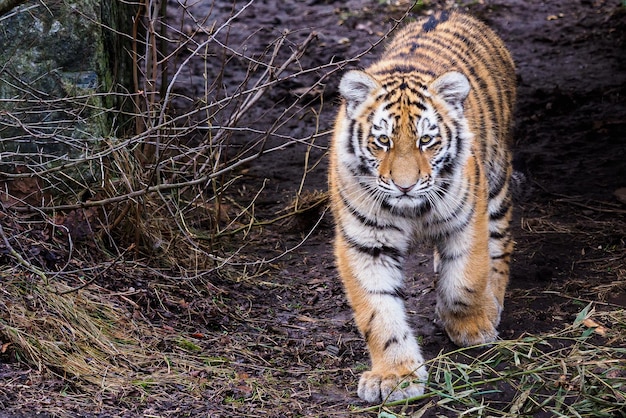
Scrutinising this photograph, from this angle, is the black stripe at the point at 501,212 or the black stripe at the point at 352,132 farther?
the black stripe at the point at 501,212

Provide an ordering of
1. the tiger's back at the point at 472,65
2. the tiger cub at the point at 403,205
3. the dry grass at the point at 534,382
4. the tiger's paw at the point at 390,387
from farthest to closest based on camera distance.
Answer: the tiger's back at the point at 472,65, the tiger cub at the point at 403,205, the tiger's paw at the point at 390,387, the dry grass at the point at 534,382

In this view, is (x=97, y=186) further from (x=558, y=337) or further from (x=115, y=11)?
(x=558, y=337)

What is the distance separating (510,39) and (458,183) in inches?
216

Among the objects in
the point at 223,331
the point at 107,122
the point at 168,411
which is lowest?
the point at 223,331

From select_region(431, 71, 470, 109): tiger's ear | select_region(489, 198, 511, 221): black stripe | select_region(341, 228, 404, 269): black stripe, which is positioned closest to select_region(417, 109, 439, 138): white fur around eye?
select_region(431, 71, 470, 109): tiger's ear

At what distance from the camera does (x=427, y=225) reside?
4262 mm

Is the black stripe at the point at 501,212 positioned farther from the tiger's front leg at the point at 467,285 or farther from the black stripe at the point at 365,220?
the black stripe at the point at 365,220

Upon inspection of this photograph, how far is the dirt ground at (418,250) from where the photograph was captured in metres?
4.19

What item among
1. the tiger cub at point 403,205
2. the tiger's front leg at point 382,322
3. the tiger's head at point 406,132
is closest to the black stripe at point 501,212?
the tiger cub at point 403,205

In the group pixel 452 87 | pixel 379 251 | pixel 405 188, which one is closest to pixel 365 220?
pixel 379 251

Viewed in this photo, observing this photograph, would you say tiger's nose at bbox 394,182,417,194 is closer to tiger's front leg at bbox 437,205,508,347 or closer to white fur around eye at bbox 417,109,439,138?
white fur around eye at bbox 417,109,439,138

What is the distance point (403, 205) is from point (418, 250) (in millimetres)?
1918

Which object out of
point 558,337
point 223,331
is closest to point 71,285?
point 223,331

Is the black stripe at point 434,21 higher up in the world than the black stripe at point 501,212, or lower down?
higher up
